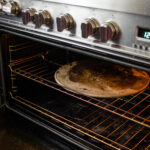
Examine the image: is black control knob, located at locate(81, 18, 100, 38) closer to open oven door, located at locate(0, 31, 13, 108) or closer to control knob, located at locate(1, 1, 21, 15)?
control knob, located at locate(1, 1, 21, 15)

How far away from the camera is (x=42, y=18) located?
4.09 feet

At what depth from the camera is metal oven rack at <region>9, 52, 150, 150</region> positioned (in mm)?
1426

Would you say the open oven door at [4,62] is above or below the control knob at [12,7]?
below

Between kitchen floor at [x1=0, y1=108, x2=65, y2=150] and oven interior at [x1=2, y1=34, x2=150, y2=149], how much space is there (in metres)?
0.10

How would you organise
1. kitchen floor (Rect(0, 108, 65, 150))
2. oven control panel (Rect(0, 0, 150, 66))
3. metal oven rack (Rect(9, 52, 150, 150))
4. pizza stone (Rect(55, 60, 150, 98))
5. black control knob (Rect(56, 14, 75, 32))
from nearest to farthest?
oven control panel (Rect(0, 0, 150, 66))
black control knob (Rect(56, 14, 75, 32))
pizza stone (Rect(55, 60, 150, 98))
metal oven rack (Rect(9, 52, 150, 150))
kitchen floor (Rect(0, 108, 65, 150))

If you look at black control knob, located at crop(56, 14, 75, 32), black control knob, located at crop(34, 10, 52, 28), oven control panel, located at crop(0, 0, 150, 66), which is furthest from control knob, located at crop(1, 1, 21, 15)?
black control knob, located at crop(56, 14, 75, 32)

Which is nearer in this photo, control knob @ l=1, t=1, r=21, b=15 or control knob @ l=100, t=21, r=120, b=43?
A: control knob @ l=100, t=21, r=120, b=43

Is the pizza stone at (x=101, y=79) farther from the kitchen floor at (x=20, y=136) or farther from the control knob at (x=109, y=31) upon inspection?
the kitchen floor at (x=20, y=136)

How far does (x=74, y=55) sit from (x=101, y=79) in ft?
1.66

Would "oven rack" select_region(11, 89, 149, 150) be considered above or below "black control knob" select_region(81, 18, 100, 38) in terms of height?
below

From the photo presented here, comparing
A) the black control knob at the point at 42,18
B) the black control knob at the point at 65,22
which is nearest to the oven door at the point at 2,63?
the black control knob at the point at 42,18

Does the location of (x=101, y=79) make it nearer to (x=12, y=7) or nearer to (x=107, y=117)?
(x=107, y=117)

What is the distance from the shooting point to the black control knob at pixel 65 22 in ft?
3.84

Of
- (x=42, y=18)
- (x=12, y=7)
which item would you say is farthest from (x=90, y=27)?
(x=12, y=7)
